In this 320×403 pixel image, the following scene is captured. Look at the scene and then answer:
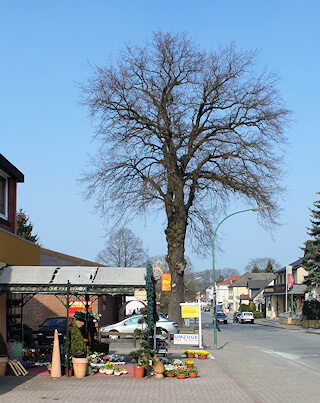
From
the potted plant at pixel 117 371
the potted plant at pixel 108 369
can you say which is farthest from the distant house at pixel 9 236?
the potted plant at pixel 117 371

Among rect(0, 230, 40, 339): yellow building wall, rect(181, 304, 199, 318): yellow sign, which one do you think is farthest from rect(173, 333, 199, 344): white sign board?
rect(0, 230, 40, 339): yellow building wall

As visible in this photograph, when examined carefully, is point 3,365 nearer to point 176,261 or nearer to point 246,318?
point 176,261

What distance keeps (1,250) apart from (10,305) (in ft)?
6.84

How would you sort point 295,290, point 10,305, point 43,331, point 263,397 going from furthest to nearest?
point 295,290
point 43,331
point 10,305
point 263,397

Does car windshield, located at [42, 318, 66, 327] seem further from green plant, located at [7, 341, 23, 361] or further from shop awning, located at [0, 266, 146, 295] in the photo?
shop awning, located at [0, 266, 146, 295]

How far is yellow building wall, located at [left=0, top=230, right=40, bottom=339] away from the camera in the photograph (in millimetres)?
15637

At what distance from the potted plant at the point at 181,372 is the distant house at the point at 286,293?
43.4 metres

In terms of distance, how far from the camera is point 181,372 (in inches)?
540

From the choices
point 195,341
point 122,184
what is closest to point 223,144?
point 122,184

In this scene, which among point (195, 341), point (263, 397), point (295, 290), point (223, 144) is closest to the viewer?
point (263, 397)

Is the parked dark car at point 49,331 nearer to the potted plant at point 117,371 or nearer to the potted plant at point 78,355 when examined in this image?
the potted plant at point 117,371

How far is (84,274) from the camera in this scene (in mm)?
14578

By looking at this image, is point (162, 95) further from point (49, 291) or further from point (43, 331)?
point (49, 291)

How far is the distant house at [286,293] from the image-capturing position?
2359 inches
